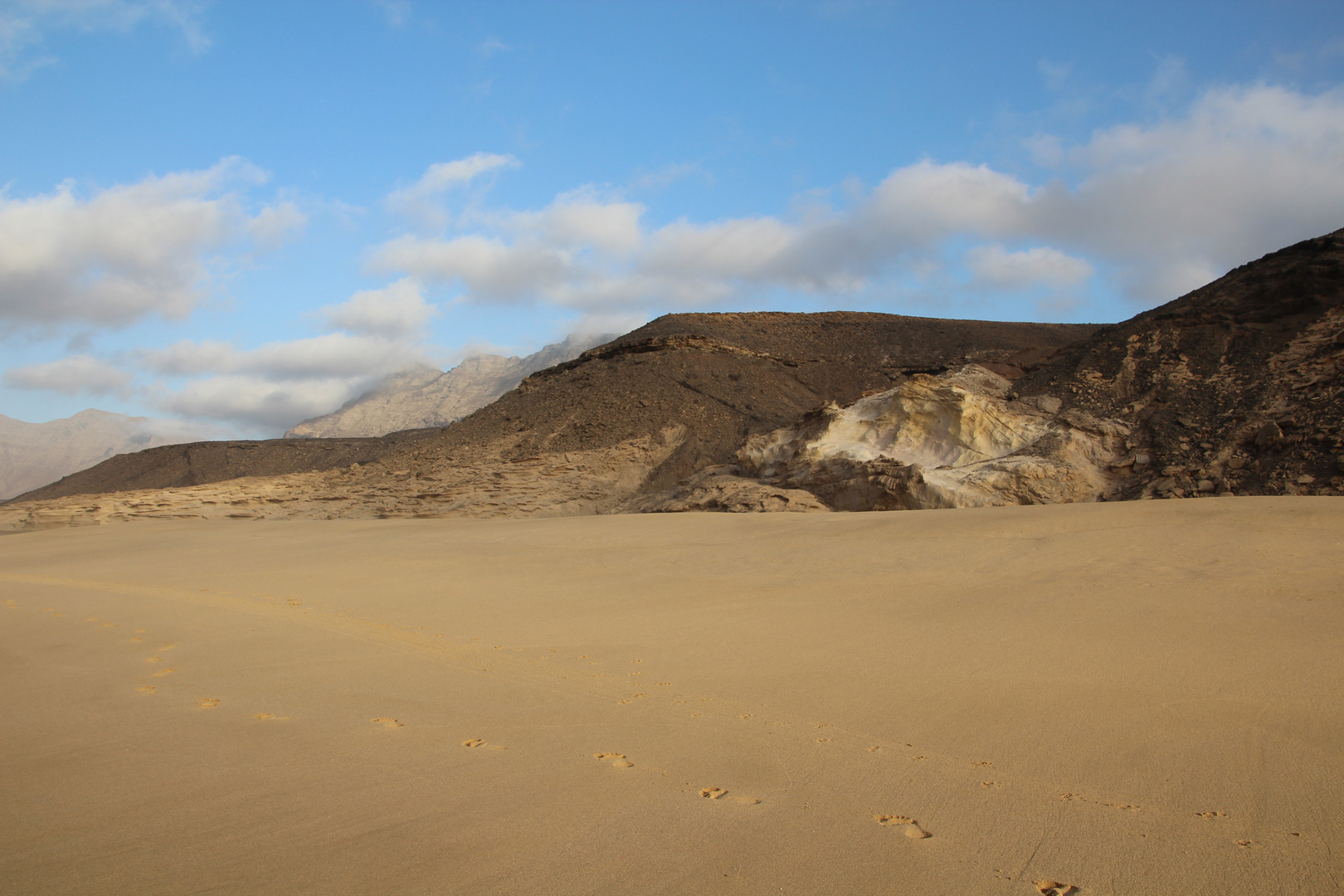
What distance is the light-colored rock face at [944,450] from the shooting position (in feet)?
43.8

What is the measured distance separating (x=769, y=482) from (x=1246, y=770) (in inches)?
548

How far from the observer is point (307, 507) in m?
21.3

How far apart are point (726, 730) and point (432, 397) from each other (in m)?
87.7

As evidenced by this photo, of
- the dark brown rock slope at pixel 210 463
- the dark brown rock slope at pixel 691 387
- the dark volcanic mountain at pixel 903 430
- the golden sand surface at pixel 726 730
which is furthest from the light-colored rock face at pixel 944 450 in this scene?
the dark brown rock slope at pixel 210 463

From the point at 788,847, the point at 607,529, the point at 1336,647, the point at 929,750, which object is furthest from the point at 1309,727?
the point at 607,529

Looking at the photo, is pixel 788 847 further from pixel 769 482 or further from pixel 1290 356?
pixel 1290 356

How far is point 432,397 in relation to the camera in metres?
86.4

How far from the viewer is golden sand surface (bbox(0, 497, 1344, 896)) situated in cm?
227

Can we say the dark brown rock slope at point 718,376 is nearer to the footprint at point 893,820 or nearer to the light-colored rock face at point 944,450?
the light-colored rock face at point 944,450

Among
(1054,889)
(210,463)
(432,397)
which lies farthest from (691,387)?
(432,397)

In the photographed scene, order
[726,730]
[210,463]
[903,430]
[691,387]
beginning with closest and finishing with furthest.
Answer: [726,730] < [903,430] < [691,387] < [210,463]

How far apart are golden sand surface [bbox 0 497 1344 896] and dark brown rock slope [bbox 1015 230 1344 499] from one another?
478 cm

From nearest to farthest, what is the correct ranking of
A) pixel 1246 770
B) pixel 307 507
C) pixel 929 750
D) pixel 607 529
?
1. pixel 1246 770
2. pixel 929 750
3. pixel 607 529
4. pixel 307 507

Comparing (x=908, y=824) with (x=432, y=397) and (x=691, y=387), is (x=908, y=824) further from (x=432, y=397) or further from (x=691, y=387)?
(x=432, y=397)
